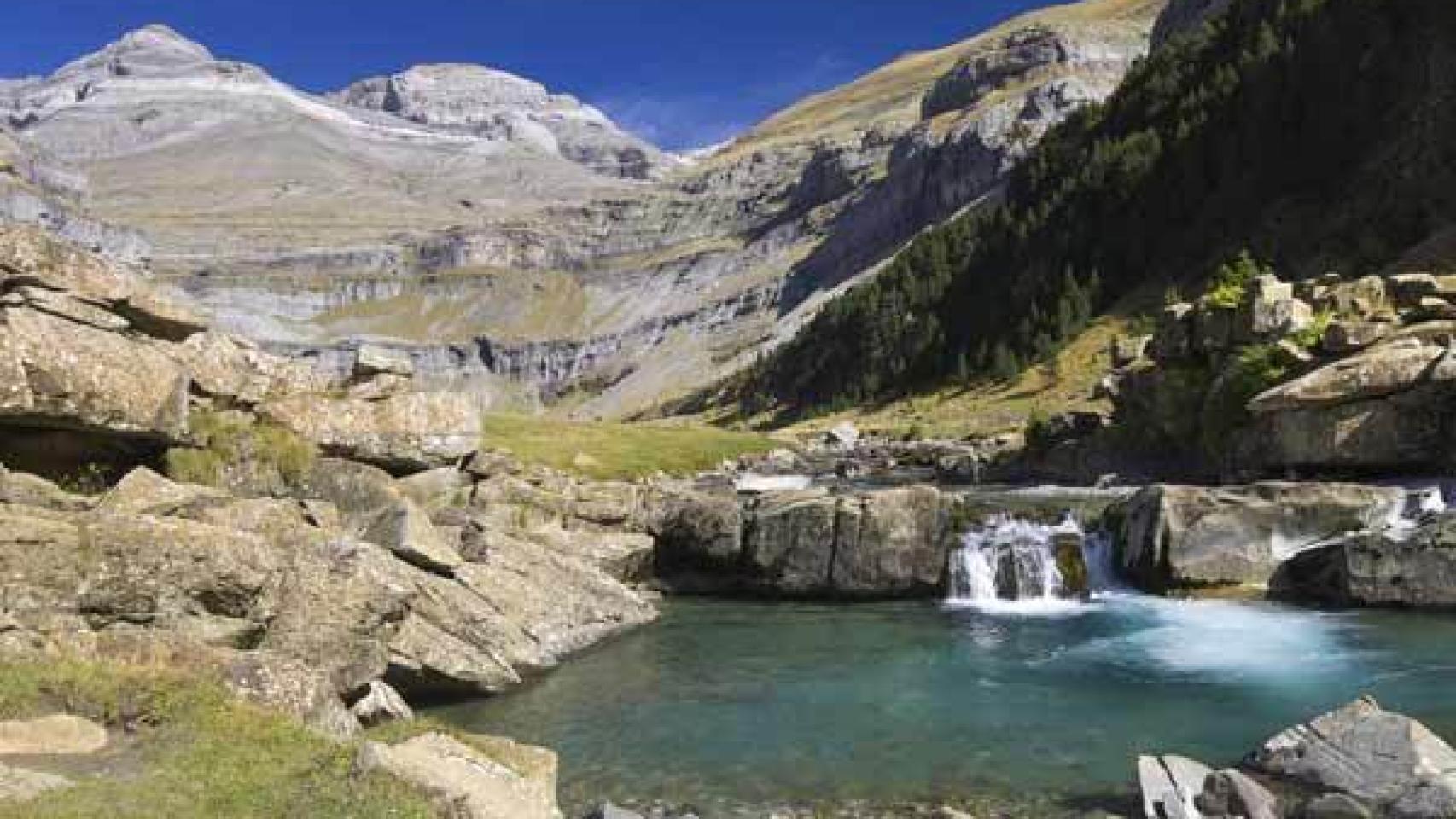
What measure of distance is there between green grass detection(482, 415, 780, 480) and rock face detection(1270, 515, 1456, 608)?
4959 cm

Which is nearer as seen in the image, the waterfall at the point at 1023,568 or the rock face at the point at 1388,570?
the rock face at the point at 1388,570

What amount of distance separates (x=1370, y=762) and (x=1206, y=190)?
14586cm

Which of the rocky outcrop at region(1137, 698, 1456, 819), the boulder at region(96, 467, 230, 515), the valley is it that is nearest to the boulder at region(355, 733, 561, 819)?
the valley

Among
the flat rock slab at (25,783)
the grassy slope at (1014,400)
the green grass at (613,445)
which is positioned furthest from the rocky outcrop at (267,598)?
the grassy slope at (1014,400)

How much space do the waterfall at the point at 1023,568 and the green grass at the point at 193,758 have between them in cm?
3253

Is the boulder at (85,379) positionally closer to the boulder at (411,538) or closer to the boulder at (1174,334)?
the boulder at (411,538)

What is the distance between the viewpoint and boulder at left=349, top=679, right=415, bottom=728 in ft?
75.2

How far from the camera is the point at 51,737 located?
15.2 metres

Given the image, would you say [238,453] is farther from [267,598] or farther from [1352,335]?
[1352,335]

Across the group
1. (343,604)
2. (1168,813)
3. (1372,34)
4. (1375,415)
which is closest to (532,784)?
(343,604)

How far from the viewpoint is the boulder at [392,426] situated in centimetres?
3875

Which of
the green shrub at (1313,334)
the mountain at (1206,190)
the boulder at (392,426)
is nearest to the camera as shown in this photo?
the boulder at (392,426)

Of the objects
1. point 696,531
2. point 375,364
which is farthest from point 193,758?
point 696,531

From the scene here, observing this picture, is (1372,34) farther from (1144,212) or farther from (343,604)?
(343,604)
